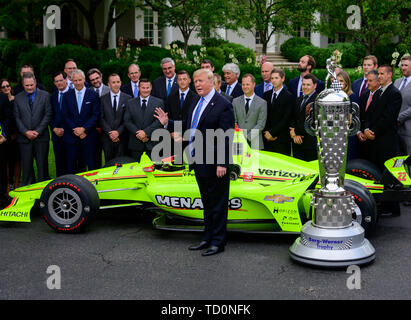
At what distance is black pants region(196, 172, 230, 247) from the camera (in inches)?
258

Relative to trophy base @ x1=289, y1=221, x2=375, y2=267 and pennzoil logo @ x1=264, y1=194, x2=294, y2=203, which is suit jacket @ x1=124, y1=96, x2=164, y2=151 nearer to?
pennzoil logo @ x1=264, y1=194, x2=294, y2=203

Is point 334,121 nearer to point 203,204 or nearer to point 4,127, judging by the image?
point 203,204

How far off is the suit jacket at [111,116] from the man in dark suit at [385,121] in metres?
3.97

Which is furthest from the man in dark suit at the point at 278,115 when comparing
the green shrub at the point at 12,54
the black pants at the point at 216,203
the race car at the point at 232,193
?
the green shrub at the point at 12,54

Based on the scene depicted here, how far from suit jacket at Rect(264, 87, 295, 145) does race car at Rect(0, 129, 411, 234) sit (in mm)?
1560

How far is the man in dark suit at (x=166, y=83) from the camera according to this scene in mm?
10031

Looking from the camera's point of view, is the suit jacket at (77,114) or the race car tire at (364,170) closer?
the race car tire at (364,170)

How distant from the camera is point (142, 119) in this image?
366 inches

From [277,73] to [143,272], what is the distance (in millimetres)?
4635

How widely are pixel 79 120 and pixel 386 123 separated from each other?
4.92 meters

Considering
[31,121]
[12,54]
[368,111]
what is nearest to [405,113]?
[368,111]

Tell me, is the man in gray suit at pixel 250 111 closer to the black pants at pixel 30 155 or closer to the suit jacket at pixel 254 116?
the suit jacket at pixel 254 116

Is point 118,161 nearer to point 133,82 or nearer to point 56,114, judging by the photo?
point 56,114

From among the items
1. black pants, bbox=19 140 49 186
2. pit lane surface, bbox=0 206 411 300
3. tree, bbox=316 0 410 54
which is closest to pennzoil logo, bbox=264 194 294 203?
pit lane surface, bbox=0 206 411 300
